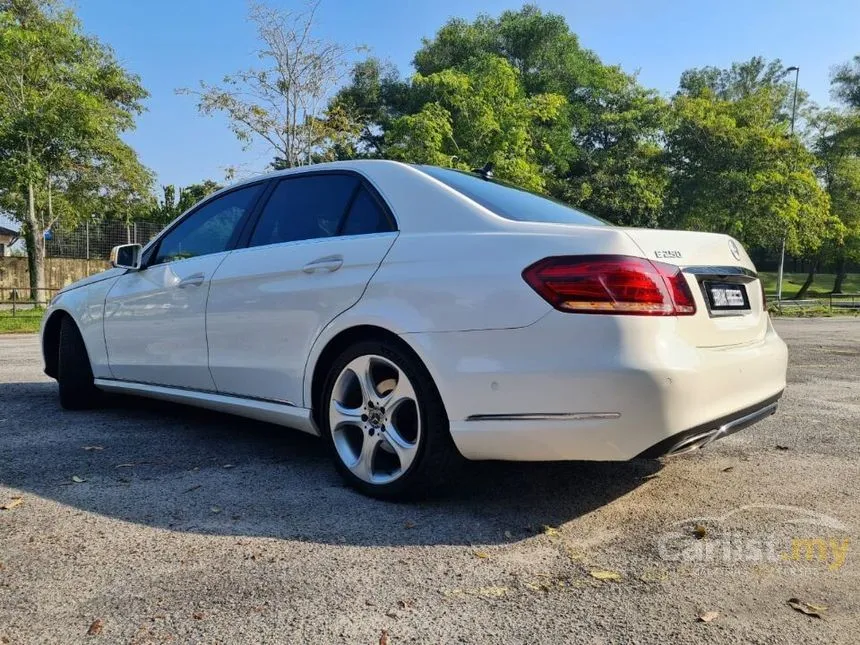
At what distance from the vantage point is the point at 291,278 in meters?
3.48

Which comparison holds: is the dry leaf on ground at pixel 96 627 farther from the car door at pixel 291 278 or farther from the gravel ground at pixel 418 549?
the car door at pixel 291 278

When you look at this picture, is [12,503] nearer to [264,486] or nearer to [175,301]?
[264,486]

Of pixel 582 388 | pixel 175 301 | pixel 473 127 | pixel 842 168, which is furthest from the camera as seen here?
pixel 842 168

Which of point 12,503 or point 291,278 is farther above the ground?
point 291,278

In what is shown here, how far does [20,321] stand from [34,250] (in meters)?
6.51

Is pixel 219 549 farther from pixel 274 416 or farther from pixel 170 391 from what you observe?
pixel 170 391

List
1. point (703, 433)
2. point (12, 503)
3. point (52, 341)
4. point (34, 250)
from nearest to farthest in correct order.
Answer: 1. point (703, 433)
2. point (12, 503)
3. point (52, 341)
4. point (34, 250)

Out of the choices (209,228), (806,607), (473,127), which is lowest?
(806,607)

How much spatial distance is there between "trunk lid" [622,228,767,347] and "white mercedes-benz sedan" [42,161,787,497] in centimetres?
1

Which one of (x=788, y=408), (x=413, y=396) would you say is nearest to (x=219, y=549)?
(x=413, y=396)

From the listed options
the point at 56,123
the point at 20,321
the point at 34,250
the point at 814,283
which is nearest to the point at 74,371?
the point at 20,321

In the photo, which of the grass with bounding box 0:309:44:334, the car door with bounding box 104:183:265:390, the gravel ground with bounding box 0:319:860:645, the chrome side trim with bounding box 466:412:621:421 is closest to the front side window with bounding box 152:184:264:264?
the car door with bounding box 104:183:265:390

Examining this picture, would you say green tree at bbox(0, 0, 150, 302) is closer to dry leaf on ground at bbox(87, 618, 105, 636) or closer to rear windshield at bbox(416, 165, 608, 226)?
rear windshield at bbox(416, 165, 608, 226)

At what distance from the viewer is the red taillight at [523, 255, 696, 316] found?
260 centimetres
